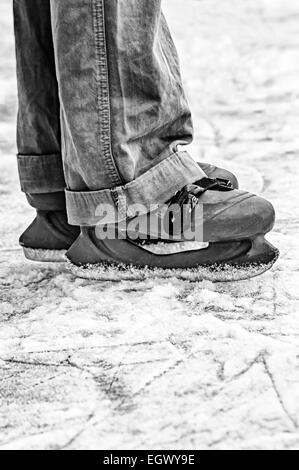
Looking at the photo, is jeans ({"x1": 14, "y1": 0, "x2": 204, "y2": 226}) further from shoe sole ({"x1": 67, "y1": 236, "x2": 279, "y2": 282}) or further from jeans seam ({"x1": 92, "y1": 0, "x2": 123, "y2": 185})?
shoe sole ({"x1": 67, "y1": 236, "x2": 279, "y2": 282})

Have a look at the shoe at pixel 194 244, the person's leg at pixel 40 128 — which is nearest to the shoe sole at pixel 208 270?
the shoe at pixel 194 244

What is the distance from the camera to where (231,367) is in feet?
3.26

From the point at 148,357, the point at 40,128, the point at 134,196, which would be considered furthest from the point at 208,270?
the point at 40,128

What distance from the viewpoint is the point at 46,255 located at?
4.71 ft

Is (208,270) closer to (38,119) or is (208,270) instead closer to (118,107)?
(118,107)

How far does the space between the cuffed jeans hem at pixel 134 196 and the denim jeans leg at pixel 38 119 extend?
13 cm

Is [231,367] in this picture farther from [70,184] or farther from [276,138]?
[276,138]

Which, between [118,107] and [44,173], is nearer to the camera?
[118,107]

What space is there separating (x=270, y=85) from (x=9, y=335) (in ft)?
8.37

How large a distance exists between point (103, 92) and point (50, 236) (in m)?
0.38

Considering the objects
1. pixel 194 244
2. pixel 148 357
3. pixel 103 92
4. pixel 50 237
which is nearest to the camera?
pixel 148 357

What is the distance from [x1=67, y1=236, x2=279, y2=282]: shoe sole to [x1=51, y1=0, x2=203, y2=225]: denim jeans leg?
0.41 ft

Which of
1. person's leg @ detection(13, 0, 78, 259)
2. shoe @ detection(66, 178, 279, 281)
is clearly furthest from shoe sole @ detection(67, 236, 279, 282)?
person's leg @ detection(13, 0, 78, 259)
